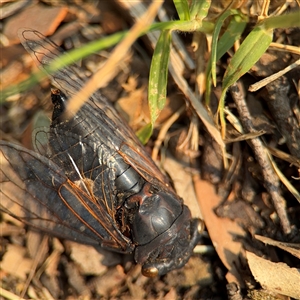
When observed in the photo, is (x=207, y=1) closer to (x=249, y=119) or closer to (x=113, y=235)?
(x=249, y=119)

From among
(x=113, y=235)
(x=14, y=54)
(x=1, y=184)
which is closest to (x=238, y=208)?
(x=113, y=235)

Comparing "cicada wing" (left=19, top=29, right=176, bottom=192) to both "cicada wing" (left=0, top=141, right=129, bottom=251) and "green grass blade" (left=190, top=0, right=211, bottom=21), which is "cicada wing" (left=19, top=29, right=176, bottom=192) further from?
"green grass blade" (left=190, top=0, right=211, bottom=21)

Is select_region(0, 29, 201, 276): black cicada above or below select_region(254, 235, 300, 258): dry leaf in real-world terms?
above

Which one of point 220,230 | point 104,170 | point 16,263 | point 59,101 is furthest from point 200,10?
point 16,263

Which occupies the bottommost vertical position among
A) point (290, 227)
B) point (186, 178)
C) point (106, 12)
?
point (290, 227)

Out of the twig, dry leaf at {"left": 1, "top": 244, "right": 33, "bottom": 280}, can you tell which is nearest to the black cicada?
dry leaf at {"left": 1, "top": 244, "right": 33, "bottom": 280}

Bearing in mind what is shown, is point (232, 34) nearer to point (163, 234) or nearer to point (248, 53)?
point (248, 53)

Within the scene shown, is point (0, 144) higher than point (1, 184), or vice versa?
point (0, 144)

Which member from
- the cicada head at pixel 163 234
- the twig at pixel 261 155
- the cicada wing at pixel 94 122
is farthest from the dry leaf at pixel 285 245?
the cicada wing at pixel 94 122

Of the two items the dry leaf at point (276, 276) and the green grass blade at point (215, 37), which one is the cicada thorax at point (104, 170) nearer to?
the dry leaf at point (276, 276)
